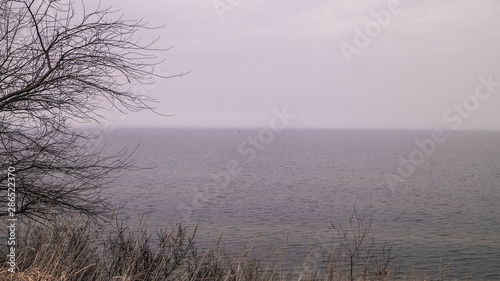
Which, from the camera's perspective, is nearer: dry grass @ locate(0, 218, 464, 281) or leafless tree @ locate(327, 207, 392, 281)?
dry grass @ locate(0, 218, 464, 281)

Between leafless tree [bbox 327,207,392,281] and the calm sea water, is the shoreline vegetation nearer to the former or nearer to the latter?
leafless tree [bbox 327,207,392,281]

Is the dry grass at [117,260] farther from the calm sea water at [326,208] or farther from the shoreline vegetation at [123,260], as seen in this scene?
the calm sea water at [326,208]

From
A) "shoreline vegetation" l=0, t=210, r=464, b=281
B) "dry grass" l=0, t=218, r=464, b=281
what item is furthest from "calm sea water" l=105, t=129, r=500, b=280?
"dry grass" l=0, t=218, r=464, b=281

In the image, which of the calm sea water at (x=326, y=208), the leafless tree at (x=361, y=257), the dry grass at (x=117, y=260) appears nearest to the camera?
the dry grass at (x=117, y=260)

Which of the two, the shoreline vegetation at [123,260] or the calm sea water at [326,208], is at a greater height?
the shoreline vegetation at [123,260]

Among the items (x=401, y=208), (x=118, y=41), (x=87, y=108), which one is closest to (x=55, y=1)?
(x=118, y=41)

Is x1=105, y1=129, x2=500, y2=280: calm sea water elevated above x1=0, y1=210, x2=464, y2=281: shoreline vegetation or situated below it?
below

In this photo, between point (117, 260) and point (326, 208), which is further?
point (326, 208)

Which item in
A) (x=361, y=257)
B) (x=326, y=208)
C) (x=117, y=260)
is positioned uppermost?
(x=117, y=260)

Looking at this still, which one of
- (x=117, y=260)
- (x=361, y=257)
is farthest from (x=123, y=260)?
(x=361, y=257)

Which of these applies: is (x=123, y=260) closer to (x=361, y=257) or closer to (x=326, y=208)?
(x=361, y=257)

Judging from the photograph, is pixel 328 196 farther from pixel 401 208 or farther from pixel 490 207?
pixel 490 207

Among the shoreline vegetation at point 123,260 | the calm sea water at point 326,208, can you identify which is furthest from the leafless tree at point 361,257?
the calm sea water at point 326,208

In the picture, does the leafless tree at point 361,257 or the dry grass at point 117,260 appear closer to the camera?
the dry grass at point 117,260
